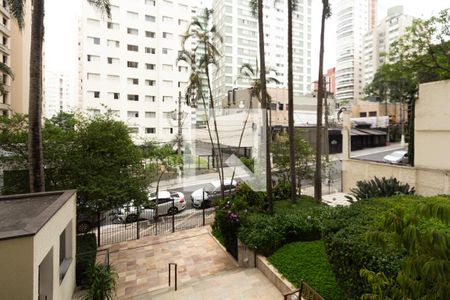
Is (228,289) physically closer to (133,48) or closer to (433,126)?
(433,126)

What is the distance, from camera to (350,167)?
16.4m

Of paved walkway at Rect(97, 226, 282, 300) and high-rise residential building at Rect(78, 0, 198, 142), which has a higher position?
high-rise residential building at Rect(78, 0, 198, 142)

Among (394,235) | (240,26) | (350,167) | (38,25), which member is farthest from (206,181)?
(240,26)

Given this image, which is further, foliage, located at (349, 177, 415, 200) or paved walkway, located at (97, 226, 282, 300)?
foliage, located at (349, 177, 415, 200)

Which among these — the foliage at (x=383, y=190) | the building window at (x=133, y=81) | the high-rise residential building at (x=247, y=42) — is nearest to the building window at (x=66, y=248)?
the foliage at (x=383, y=190)

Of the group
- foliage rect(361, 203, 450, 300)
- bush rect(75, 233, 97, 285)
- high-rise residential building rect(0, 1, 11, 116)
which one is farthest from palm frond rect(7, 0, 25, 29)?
high-rise residential building rect(0, 1, 11, 116)

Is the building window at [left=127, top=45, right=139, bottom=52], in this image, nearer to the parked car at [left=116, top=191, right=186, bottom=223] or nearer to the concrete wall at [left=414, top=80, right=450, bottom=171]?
the parked car at [left=116, top=191, right=186, bottom=223]

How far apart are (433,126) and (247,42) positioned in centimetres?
5176

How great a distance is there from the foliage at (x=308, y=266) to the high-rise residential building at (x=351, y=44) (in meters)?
91.2

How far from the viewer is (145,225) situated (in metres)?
14.0

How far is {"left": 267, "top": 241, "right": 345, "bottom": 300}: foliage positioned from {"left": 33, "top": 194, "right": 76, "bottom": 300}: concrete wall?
5.18 meters

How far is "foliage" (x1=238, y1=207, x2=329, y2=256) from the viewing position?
26.0ft

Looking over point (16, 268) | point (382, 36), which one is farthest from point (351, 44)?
point (16, 268)

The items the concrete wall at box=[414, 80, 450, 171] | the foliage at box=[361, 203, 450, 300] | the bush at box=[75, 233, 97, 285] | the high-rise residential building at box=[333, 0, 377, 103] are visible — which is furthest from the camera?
the high-rise residential building at box=[333, 0, 377, 103]
